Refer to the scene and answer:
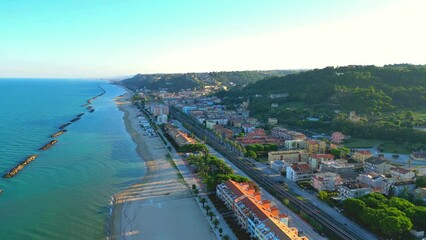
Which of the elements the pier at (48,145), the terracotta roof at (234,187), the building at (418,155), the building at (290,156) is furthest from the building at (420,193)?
the pier at (48,145)

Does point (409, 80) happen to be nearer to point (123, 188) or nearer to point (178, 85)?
point (123, 188)

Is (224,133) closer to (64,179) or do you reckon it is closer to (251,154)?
(251,154)

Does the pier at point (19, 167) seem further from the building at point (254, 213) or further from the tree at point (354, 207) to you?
the tree at point (354, 207)

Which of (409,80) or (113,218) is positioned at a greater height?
(409,80)

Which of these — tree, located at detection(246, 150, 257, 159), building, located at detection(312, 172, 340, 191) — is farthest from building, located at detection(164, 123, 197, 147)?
building, located at detection(312, 172, 340, 191)

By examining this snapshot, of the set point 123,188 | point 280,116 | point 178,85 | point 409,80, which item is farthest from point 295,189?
point 178,85

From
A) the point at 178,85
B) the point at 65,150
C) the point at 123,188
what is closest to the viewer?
the point at 123,188

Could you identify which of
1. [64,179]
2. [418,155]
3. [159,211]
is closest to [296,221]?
[159,211]
